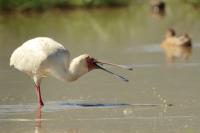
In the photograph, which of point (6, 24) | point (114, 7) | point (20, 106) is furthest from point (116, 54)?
point (114, 7)

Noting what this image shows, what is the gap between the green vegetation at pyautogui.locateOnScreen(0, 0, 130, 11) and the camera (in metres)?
40.4

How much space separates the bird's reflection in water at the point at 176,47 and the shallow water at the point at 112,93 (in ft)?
0.77

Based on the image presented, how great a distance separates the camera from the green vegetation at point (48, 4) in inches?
1592

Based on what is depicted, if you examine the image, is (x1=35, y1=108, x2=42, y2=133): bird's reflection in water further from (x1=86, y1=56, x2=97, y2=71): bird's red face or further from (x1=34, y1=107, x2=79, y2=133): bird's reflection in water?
(x1=86, y1=56, x2=97, y2=71): bird's red face

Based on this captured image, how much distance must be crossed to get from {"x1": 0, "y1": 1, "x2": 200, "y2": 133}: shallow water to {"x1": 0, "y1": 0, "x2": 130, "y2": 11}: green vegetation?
11005mm

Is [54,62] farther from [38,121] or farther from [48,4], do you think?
[48,4]

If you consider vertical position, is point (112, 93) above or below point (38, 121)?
above

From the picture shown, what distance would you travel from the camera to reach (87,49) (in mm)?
23359

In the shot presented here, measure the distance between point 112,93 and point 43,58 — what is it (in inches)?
61.2


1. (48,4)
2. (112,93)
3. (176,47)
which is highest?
(48,4)

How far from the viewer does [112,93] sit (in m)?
15.4

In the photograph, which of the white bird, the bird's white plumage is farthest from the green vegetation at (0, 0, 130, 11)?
the white bird

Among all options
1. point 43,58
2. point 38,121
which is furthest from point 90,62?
point 38,121

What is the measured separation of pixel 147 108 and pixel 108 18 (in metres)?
23.0
